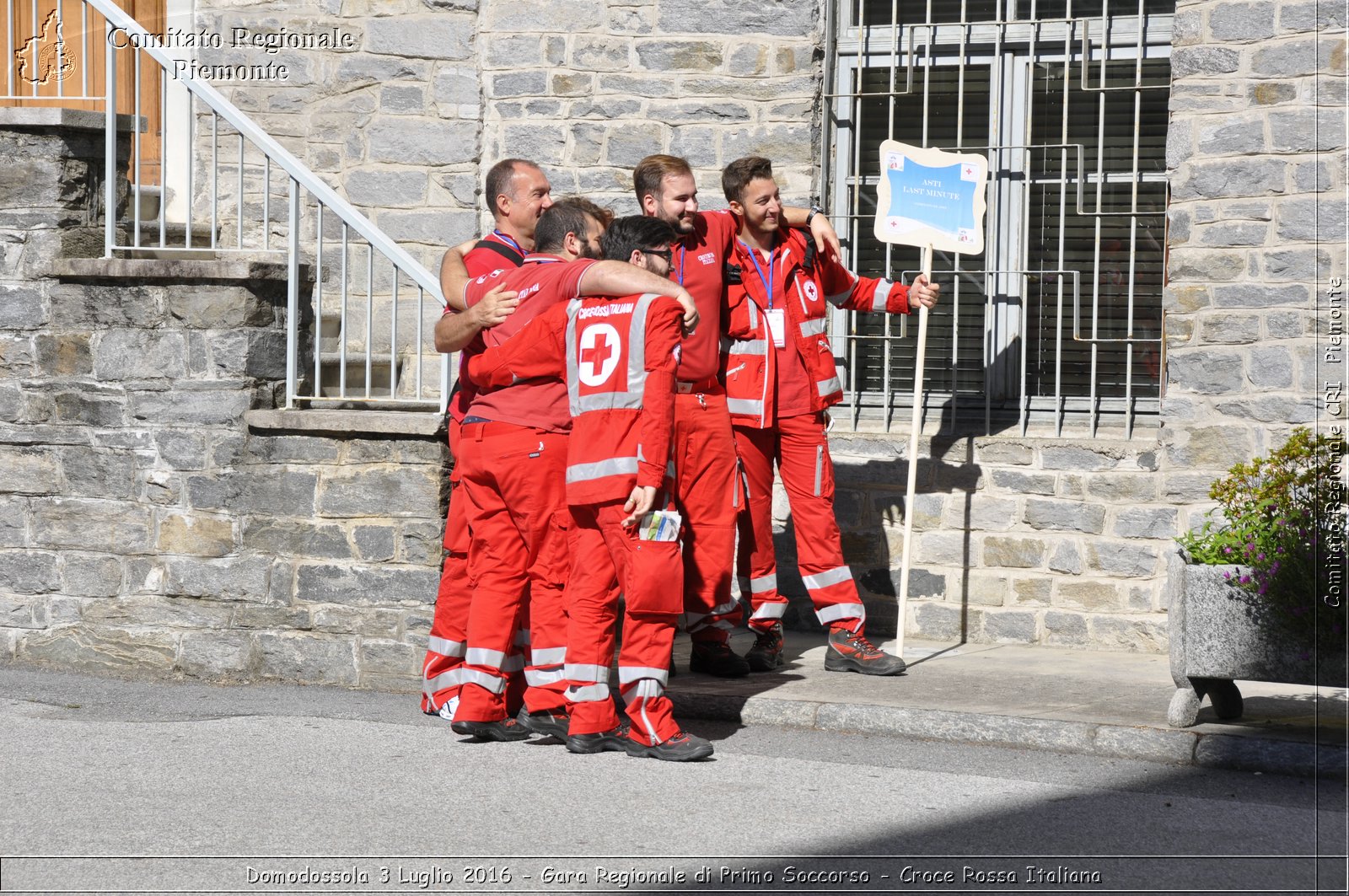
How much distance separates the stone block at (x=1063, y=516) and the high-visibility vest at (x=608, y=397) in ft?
9.04

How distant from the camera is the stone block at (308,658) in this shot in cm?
688

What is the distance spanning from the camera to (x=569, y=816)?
4.80m

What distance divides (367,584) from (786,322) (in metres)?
2.16

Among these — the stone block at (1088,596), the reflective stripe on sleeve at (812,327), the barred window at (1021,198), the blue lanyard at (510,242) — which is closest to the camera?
the blue lanyard at (510,242)

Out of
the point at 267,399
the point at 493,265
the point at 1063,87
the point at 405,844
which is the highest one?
the point at 1063,87

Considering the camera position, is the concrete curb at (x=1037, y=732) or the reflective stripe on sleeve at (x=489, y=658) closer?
the concrete curb at (x=1037, y=732)

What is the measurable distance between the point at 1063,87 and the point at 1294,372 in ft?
6.12

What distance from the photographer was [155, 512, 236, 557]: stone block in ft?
23.1

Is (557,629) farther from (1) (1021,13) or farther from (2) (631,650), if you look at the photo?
(1) (1021,13)

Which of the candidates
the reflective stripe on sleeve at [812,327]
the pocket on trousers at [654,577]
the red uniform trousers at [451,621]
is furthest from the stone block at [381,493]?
the reflective stripe on sleeve at [812,327]

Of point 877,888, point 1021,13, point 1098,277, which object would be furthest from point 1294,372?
point 877,888

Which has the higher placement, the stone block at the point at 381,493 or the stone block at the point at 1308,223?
the stone block at the point at 1308,223

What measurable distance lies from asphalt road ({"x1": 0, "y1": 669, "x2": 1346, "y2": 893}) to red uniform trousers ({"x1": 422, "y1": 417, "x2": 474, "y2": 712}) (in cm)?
18

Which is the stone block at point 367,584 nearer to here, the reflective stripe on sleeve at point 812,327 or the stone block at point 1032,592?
the reflective stripe on sleeve at point 812,327
